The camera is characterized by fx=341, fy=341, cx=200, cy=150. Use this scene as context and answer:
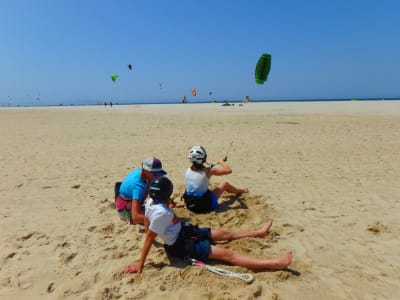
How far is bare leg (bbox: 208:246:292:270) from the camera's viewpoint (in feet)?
11.4

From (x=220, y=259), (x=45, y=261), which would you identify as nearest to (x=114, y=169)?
(x=45, y=261)

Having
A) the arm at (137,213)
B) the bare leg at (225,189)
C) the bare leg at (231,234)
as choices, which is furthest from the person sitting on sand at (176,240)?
the bare leg at (225,189)

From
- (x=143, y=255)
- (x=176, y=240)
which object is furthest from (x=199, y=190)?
(x=143, y=255)

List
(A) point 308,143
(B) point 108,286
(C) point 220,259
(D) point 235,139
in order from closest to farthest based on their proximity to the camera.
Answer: (B) point 108,286 → (C) point 220,259 → (A) point 308,143 → (D) point 235,139

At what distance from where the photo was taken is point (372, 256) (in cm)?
378

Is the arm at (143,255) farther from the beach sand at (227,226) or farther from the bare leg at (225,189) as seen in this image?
the bare leg at (225,189)

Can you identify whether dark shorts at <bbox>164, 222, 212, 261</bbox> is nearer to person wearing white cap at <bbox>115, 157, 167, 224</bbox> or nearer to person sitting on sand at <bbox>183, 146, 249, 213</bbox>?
person wearing white cap at <bbox>115, 157, 167, 224</bbox>

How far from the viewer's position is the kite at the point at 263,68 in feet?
64.6

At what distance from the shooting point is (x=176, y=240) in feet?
12.0

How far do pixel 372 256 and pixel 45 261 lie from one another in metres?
3.60

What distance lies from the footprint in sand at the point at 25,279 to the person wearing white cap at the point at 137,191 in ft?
4.32

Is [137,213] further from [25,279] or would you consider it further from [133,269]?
[25,279]

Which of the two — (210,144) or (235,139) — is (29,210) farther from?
(235,139)

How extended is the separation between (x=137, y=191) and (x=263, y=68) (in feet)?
56.1
